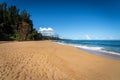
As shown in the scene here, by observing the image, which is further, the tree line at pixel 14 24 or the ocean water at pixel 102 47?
the tree line at pixel 14 24

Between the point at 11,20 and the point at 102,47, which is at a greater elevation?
the point at 11,20

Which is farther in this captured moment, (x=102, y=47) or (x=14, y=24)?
(x=14, y=24)

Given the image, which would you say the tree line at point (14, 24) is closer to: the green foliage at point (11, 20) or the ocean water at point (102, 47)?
the green foliage at point (11, 20)

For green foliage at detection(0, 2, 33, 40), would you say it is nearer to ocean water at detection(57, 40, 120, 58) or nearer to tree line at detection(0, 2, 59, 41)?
tree line at detection(0, 2, 59, 41)

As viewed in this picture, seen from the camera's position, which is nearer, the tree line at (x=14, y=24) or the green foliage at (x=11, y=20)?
the tree line at (x=14, y=24)

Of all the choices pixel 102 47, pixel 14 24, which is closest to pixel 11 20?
pixel 14 24

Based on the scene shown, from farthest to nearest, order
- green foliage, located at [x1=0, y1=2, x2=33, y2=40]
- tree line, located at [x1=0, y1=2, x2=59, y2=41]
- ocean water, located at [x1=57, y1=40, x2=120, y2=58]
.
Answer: green foliage, located at [x1=0, y1=2, x2=33, y2=40] < tree line, located at [x1=0, y1=2, x2=59, y2=41] < ocean water, located at [x1=57, y1=40, x2=120, y2=58]

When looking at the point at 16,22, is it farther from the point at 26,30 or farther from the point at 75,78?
the point at 75,78

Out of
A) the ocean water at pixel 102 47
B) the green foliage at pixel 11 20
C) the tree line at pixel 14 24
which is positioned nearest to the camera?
the ocean water at pixel 102 47

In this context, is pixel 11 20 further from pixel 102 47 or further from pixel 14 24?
pixel 102 47

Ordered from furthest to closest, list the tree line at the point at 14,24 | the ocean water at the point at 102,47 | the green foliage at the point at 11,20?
1. the green foliage at the point at 11,20
2. the tree line at the point at 14,24
3. the ocean water at the point at 102,47

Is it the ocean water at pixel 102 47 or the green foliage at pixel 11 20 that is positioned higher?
the green foliage at pixel 11 20


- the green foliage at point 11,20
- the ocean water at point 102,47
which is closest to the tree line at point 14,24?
the green foliage at point 11,20

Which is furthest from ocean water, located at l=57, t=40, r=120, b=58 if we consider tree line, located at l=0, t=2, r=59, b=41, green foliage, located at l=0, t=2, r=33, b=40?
green foliage, located at l=0, t=2, r=33, b=40
